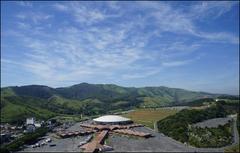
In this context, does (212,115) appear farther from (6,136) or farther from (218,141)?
(6,136)

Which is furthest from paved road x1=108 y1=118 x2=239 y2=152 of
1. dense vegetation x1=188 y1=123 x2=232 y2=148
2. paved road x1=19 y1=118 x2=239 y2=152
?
dense vegetation x1=188 y1=123 x2=232 y2=148

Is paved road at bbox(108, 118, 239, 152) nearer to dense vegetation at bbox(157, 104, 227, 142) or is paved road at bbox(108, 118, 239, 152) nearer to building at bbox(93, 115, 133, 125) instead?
dense vegetation at bbox(157, 104, 227, 142)

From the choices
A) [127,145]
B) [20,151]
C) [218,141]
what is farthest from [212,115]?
[20,151]

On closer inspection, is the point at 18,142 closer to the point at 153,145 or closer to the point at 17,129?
the point at 153,145

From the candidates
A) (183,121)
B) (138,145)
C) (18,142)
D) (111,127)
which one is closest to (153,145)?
(138,145)

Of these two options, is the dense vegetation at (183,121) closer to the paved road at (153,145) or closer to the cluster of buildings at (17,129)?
the paved road at (153,145)

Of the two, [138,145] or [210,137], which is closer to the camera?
[138,145]

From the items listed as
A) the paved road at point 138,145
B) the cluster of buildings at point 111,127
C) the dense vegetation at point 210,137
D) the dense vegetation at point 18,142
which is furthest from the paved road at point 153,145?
the dense vegetation at point 18,142
